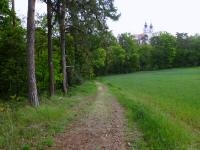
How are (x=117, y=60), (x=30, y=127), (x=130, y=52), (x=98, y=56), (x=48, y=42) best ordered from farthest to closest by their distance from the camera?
(x=130, y=52)
(x=117, y=60)
(x=98, y=56)
(x=48, y=42)
(x=30, y=127)

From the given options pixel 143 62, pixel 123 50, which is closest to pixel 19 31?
pixel 123 50

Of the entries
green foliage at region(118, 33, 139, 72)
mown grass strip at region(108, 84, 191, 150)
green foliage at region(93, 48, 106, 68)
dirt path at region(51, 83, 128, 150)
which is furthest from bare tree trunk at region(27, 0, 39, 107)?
green foliage at region(118, 33, 139, 72)

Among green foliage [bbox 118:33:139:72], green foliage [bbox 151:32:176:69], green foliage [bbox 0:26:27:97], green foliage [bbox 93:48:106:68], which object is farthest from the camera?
green foliage [bbox 151:32:176:69]

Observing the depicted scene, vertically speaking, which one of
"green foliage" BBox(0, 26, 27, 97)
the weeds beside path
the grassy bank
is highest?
"green foliage" BBox(0, 26, 27, 97)

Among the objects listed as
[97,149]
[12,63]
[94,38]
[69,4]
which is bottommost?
[97,149]

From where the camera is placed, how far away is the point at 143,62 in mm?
107562

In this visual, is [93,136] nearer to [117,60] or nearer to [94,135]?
[94,135]

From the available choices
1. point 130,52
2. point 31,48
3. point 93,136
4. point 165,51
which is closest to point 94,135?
point 93,136

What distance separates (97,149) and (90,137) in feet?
3.61

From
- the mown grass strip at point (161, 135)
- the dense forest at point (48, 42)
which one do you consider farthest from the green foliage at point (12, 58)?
the mown grass strip at point (161, 135)

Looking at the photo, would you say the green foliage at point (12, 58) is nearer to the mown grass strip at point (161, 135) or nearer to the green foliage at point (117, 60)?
the mown grass strip at point (161, 135)

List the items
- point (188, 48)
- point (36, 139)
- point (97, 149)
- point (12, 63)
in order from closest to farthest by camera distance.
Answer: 1. point (97, 149)
2. point (36, 139)
3. point (12, 63)
4. point (188, 48)

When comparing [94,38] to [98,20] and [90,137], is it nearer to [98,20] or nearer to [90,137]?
[98,20]

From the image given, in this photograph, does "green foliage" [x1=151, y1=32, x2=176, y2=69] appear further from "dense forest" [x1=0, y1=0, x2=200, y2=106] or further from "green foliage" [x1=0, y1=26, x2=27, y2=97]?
"green foliage" [x1=0, y1=26, x2=27, y2=97]
